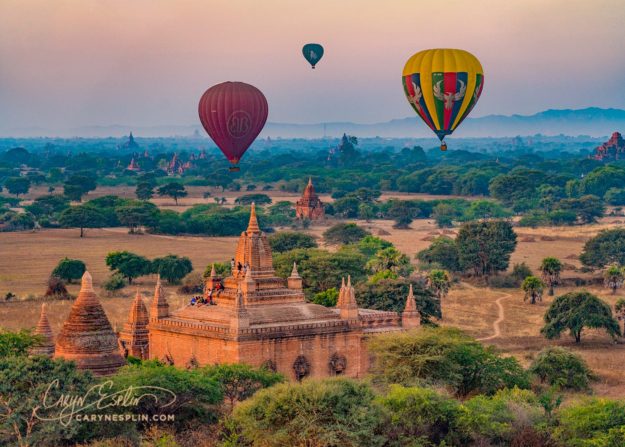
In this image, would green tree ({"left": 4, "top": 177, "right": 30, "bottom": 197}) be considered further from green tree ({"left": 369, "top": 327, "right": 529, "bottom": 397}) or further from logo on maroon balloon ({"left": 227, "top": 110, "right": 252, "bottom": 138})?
green tree ({"left": 369, "top": 327, "right": 529, "bottom": 397})

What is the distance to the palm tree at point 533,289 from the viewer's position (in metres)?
67.6

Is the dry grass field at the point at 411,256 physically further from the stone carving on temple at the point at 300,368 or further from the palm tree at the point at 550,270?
the stone carving on temple at the point at 300,368

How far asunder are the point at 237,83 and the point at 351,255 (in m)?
12.4

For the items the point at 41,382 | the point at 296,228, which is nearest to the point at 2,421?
the point at 41,382

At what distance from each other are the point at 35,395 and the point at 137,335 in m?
11.8

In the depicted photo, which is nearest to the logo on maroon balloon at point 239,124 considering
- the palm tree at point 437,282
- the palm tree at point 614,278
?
the palm tree at point 437,282

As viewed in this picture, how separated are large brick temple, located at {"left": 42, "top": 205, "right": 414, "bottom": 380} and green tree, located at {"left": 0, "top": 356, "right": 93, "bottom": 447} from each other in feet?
17.2

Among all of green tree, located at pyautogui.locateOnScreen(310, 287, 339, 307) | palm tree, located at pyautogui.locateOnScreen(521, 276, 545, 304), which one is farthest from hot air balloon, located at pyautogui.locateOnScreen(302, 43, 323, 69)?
green tree, located at pyautogui.locateOnScreen(310, 287, 339, 307)

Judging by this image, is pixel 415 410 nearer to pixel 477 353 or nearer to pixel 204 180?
pixel 477 353

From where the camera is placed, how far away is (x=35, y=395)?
29875 millimetres

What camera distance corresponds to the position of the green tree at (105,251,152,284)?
75.5 meters

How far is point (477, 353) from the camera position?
4006 centimetres
